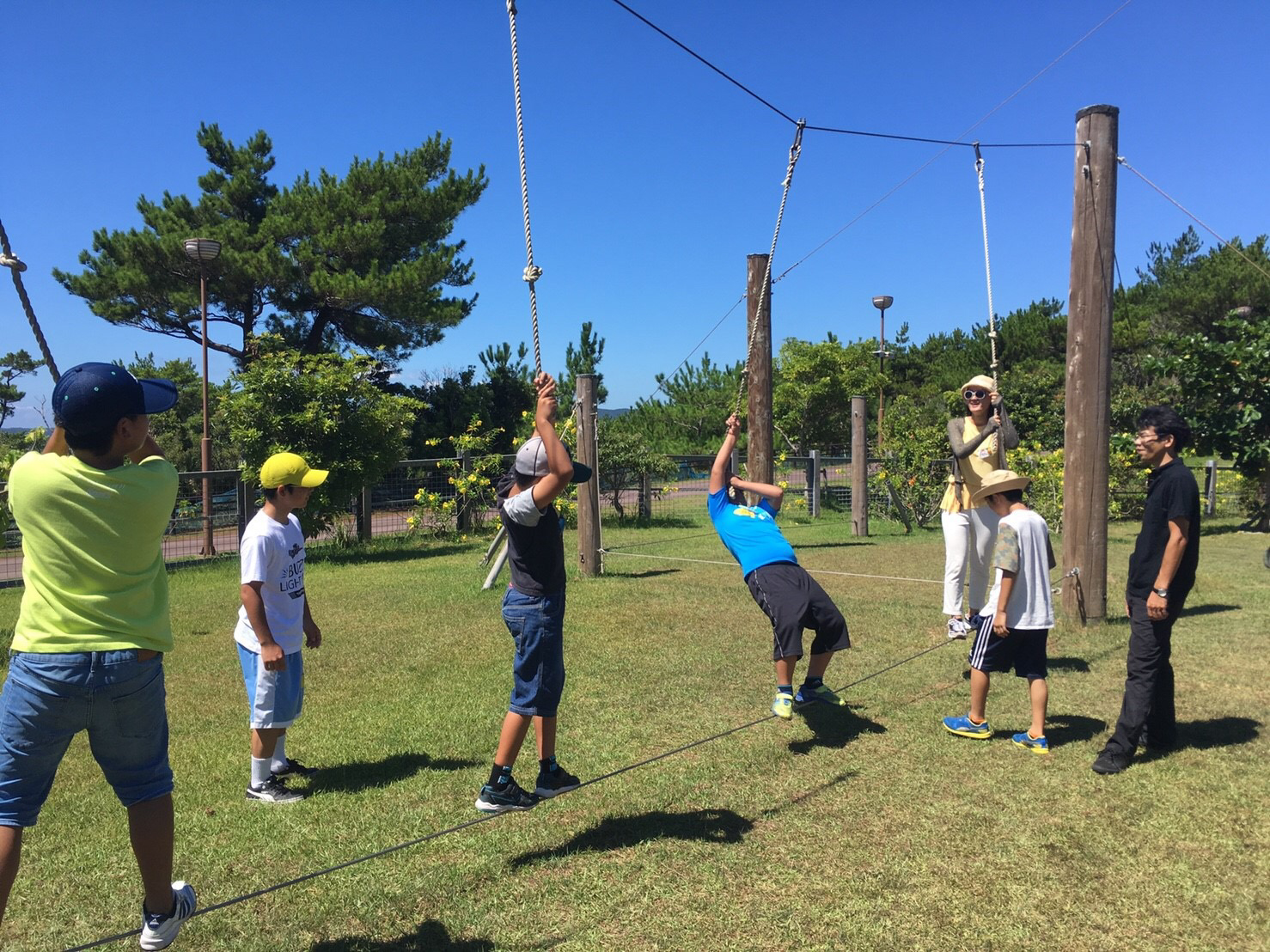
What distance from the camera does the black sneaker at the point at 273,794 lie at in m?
4.32

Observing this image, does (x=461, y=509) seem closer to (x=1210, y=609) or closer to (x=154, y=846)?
(x=1210, y=609)

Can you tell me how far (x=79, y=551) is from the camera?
2709mm

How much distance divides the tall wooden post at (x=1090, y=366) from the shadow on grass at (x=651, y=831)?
4.89 m

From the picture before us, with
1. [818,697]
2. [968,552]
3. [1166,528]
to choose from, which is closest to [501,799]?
[818,697]

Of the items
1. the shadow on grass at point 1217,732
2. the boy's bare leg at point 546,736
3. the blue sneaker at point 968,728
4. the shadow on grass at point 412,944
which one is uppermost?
the boy's bare leg at point 546,736

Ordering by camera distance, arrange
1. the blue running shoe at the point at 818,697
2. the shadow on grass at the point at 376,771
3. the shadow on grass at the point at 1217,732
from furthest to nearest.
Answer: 1. the blue running shoe at the point at 818,697
2. the shadow on grass at the point at 1217,732
3. the shadow on grass at the point at 376,771

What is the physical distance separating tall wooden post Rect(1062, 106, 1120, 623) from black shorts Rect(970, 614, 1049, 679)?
2923 mm

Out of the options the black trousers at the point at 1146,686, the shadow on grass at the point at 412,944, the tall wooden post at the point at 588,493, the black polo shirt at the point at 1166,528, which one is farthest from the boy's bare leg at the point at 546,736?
the tall wooden post at the point at 588,493

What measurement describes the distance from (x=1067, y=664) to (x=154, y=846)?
621 cm

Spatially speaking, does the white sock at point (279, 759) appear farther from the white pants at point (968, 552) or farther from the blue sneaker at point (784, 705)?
the white pants at point (968, 552)

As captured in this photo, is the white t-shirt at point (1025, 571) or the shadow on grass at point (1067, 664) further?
the shadow on grass at point (1067, 664)

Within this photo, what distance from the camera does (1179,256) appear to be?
5778 cm

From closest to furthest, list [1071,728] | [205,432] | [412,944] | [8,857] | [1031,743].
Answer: [8,857] < [412,944] < [1031,743] < [1071,728] < [205,432]

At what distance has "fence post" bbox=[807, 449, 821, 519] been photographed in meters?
19.5
